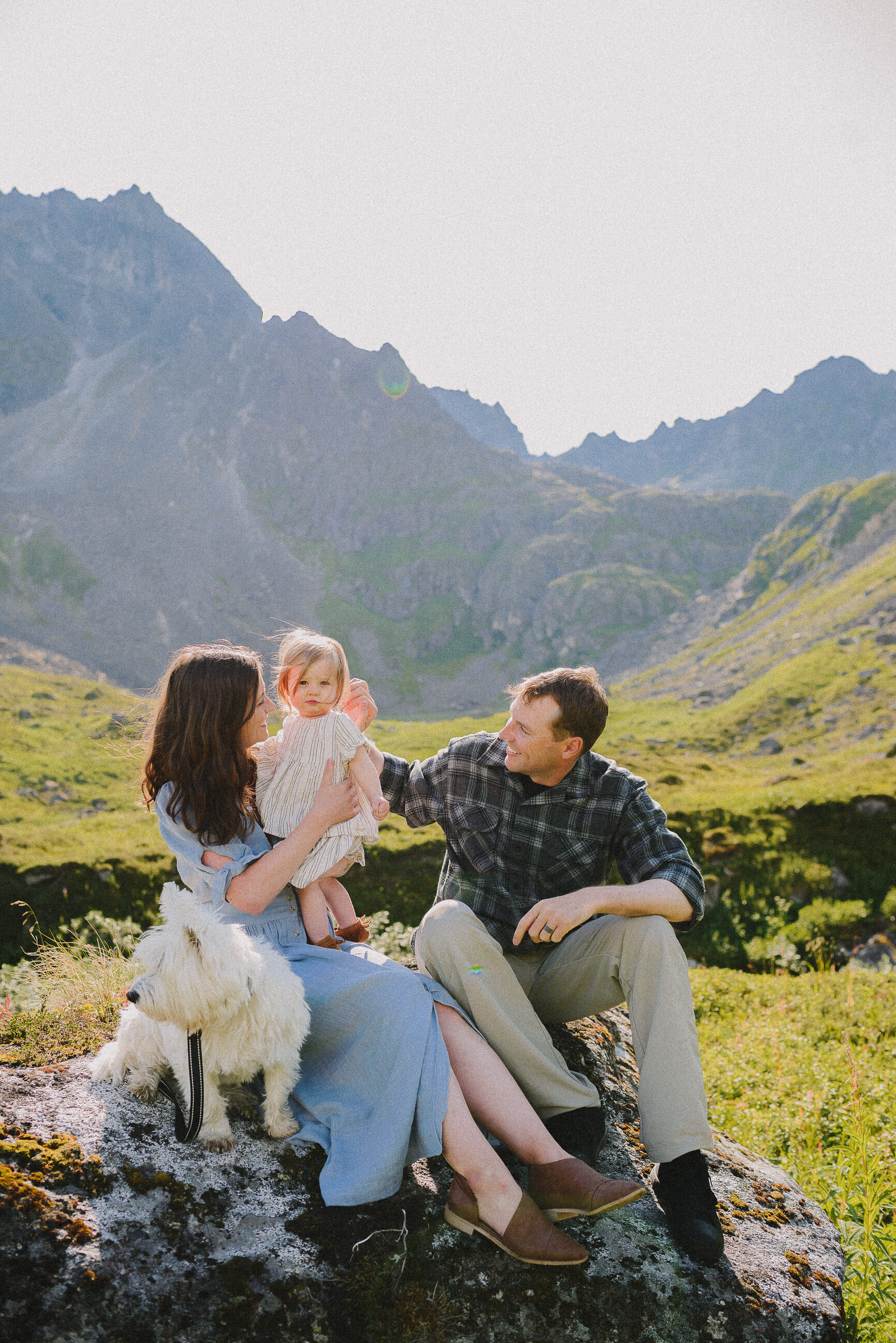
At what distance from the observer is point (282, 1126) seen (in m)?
3.62

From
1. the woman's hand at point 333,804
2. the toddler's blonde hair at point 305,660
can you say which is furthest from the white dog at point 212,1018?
the toddler's blonde hair at point 305,660

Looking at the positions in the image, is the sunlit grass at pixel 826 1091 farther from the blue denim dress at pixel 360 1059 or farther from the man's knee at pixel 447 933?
the man's knee at pixel 447 933

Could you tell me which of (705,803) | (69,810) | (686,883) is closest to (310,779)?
(686,883)

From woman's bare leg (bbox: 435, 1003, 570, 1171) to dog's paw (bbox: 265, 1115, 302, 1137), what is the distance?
2.61ft

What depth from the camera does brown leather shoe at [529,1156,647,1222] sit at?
3367 mm

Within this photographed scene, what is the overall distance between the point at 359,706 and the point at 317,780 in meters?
0.89

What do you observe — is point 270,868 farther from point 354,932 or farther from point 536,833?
point 536,833

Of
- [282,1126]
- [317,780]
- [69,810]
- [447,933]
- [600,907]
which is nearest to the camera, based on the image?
[282,1126]

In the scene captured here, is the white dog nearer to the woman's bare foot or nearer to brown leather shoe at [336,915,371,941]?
the woman's bare foot

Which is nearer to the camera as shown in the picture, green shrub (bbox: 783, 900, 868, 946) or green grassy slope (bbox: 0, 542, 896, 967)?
green shrub (bbox: 783, 900, 868, 946)

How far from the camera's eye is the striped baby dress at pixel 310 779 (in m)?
4.86

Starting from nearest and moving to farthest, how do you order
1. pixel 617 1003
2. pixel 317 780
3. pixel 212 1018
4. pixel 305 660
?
pixel 212 1018
pixel 617 1003
pixel 317 780
pixel 305 660

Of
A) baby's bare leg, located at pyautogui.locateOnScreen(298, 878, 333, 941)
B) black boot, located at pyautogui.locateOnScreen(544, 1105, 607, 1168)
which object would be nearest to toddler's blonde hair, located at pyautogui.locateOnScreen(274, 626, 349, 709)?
baby's bare leg, located at pyautogui.locateOnScreen(298, 878, 333, 941)

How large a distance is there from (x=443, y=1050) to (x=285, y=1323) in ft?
3.99
